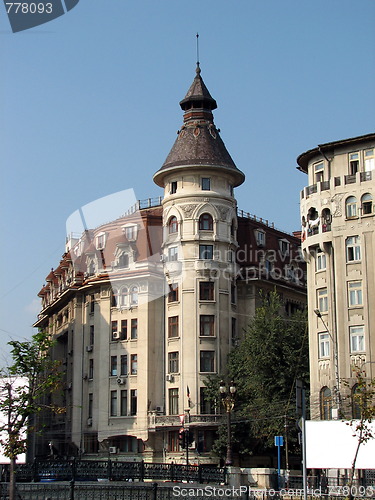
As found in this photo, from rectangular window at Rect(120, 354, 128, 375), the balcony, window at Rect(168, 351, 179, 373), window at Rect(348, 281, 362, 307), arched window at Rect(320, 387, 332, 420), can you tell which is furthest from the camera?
rectangular window at Rect(120, 354, 128, 375)

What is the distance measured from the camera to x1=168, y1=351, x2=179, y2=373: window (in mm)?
63688

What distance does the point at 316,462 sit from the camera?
32188mm

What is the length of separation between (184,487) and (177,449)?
30.5 m

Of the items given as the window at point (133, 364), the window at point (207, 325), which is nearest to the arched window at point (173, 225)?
the window at point (207, 325)

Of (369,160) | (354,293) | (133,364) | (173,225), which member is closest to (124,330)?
(133,364)

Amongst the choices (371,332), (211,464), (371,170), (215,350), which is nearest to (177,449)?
(211,464)

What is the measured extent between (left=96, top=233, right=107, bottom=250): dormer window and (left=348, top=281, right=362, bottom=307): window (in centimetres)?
2715

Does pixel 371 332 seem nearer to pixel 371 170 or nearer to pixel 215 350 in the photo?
pixel 371 170

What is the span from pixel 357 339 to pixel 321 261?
5.64 metres

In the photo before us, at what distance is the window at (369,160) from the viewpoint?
5069cm

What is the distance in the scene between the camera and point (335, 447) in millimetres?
32750

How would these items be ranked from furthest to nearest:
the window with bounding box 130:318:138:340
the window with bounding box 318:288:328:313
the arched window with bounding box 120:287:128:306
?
the arched window with bounding box 120:287:128:306 → the window with bounding box 130:318:138:340 → the window with bounding box 318:288:328:313

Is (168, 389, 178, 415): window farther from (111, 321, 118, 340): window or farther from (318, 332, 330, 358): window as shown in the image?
(318, 332, 330, 358): window

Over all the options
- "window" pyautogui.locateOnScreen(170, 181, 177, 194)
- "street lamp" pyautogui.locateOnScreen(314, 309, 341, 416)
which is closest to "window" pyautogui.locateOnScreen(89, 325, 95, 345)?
"window" pyautogui.locateOnScreen(170, 181, 177, 194)
